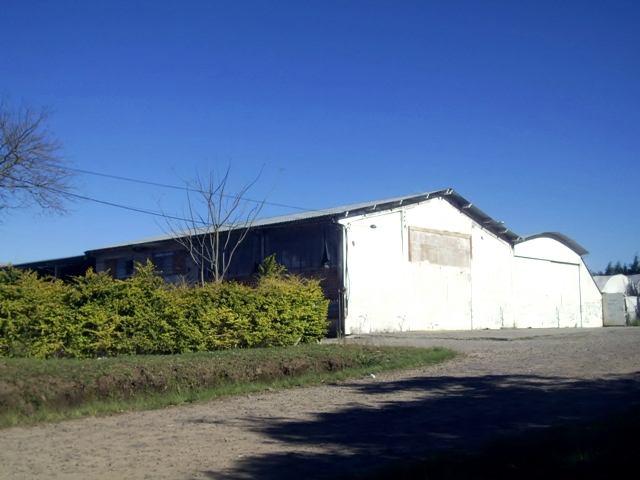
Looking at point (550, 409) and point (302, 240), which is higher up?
point (302, 240)

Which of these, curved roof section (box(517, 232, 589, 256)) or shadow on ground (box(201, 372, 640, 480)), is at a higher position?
curved roof section (box(517, 232, 589, 256))

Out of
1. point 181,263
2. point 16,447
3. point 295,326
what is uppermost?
point 181,263

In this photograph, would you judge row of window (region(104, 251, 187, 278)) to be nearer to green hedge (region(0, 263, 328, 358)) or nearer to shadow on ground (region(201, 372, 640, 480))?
green hedge (region(0, 263, 328, 358))

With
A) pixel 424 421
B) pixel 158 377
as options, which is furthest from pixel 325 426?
pixel 158 377

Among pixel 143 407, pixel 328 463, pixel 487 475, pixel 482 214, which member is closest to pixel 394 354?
pixel 143 407

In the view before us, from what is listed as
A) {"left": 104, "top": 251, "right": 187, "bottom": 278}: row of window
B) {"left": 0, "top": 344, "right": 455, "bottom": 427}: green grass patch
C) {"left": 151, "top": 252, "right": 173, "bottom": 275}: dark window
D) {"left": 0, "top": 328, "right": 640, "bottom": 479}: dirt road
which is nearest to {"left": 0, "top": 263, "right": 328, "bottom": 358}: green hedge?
{"left": 0, "top": 344, "right": 455, "bottom": 427}: green grass patch

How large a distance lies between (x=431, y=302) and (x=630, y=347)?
13120mm

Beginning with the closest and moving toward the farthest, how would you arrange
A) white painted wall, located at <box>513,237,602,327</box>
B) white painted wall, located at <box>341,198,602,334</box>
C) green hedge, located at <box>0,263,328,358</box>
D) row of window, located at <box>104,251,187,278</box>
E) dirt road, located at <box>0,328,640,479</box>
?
dirt road, located at <box>0,328,640,479</box>, green hedge, located at <box>0,263,328,358</box>, white painted wall, located at <box>341,198,602,334</box>, row of window, located at <box>104,251,187,278</box>, white painted wall, located at <box>513,237,602,327</box>

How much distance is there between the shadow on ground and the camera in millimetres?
8117

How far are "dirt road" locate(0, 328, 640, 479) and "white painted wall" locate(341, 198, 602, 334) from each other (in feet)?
41.6

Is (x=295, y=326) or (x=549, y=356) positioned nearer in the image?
(x=549, y=356)

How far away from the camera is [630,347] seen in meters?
18.0

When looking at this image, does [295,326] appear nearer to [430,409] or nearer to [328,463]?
[430,409]

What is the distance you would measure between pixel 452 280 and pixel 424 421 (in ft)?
72.6
